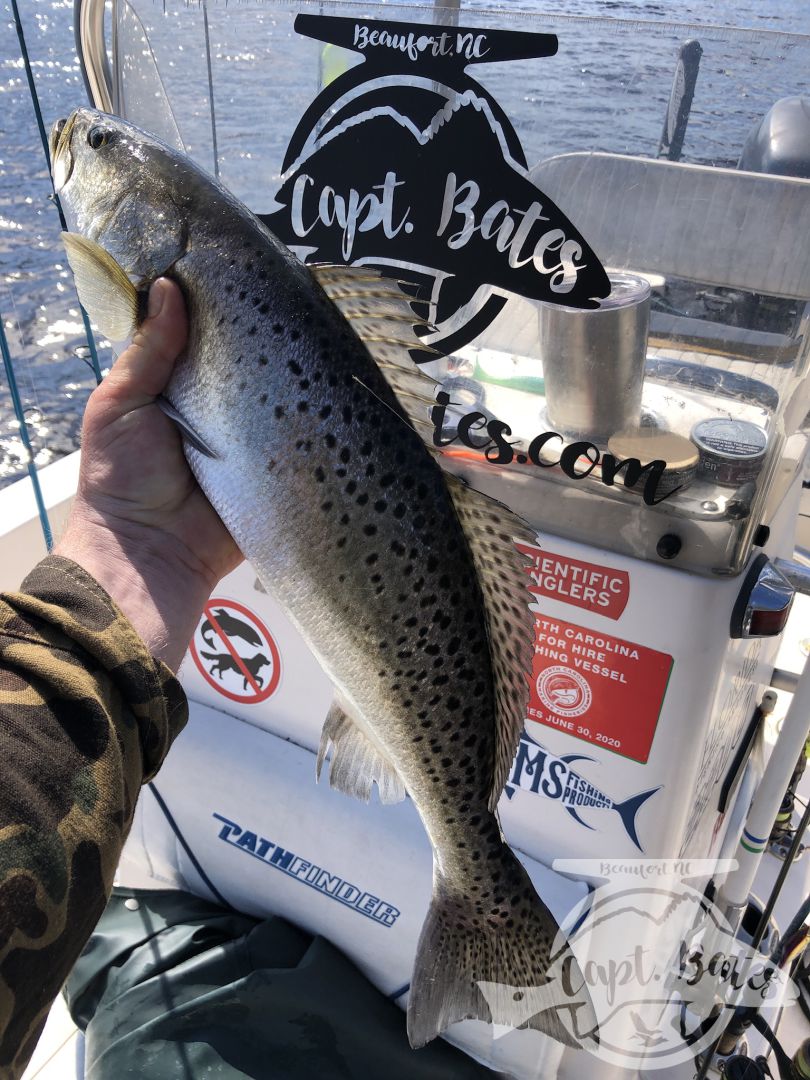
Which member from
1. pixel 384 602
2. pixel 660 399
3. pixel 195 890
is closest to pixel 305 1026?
pixel 195 890

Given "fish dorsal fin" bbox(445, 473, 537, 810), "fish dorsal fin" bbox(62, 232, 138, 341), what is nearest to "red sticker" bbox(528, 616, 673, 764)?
"fish dorsal fin" bbox(445, 473, 537, 810)

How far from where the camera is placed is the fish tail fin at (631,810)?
6.39ft

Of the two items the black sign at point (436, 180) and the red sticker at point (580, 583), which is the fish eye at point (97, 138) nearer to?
the black sign at point (436, 180)

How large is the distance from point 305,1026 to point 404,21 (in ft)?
7.93

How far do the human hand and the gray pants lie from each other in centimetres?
131

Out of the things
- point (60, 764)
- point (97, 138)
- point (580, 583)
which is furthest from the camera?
point (580, 583)

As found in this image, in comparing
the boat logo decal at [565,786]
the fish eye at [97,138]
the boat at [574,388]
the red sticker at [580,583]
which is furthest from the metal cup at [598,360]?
the fish eye at [97,138]

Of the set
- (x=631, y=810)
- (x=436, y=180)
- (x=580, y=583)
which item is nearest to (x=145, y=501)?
(x=436, y=180)

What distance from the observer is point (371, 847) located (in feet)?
7.53

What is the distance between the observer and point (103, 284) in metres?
1.36

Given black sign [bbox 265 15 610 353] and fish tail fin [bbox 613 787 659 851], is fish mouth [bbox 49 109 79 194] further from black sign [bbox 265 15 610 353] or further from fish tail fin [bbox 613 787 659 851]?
fish tail fin [bbox 613 787 659 851]

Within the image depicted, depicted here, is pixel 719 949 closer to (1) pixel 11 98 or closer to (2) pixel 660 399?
(2) pixel 660 399

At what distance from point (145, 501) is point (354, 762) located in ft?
2.06

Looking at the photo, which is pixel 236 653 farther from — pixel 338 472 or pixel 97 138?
pixel 97 138
